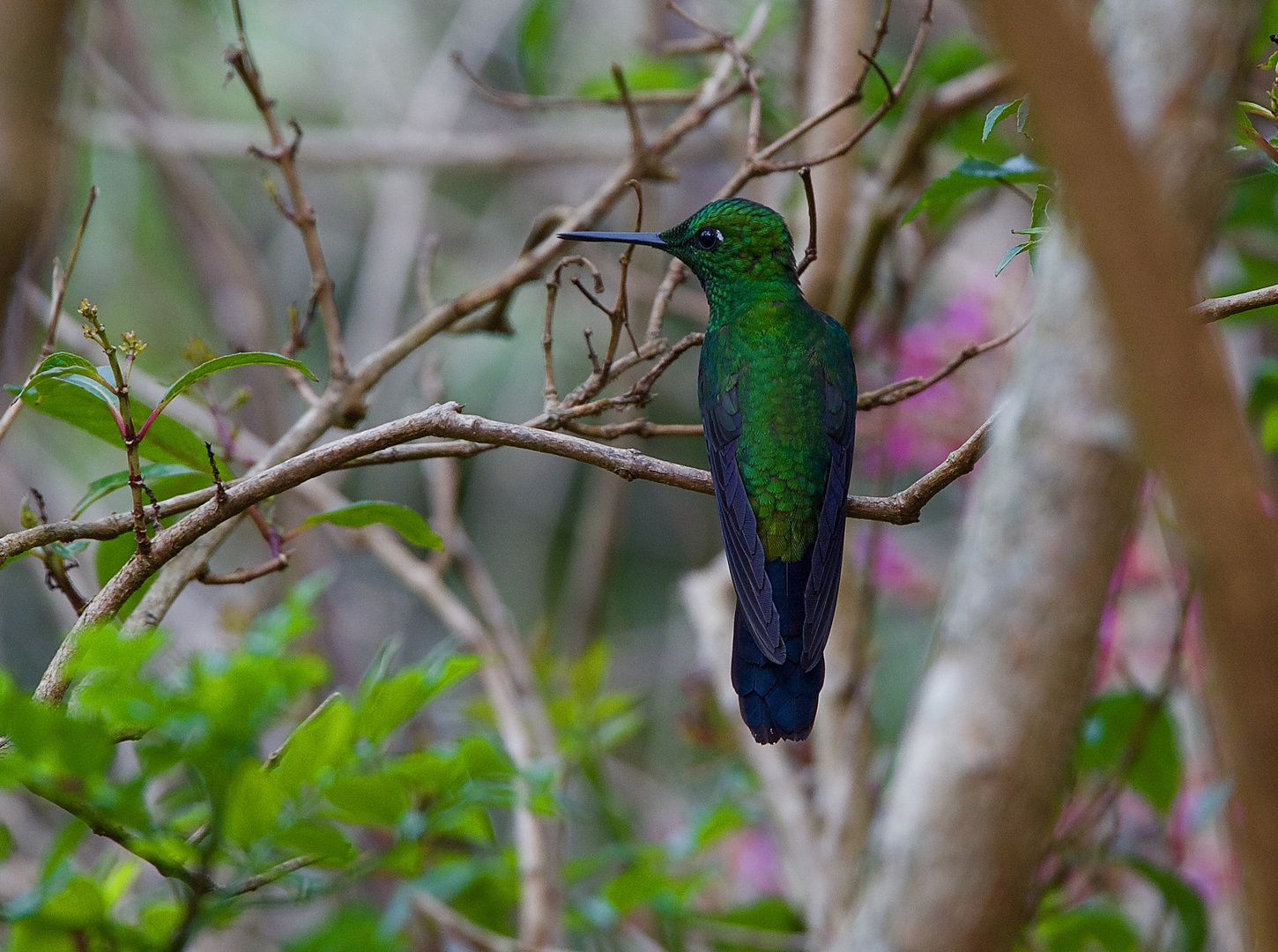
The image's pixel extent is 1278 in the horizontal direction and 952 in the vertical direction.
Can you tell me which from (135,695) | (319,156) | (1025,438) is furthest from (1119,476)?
(319,156)

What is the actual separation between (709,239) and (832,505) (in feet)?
2.32

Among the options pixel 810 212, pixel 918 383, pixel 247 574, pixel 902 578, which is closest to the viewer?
pixel 247 574

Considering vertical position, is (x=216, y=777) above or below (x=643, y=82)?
below

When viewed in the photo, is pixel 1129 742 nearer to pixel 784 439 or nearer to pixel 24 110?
pixel 784 439

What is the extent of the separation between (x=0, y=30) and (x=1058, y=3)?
2.08 feet

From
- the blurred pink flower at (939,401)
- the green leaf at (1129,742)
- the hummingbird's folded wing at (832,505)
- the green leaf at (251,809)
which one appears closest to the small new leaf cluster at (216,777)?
the green leaf at (251,809)

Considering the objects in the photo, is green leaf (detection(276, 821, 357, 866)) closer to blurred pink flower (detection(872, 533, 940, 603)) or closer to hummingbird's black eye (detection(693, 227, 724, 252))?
hummingbird's black eye (detection(693, 227, 724, 252))

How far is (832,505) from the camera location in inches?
75.3

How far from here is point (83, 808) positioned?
42.3 inches

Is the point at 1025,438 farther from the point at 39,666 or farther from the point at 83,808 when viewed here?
the point at 39,666

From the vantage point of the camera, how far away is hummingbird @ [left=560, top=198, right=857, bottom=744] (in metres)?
1.79

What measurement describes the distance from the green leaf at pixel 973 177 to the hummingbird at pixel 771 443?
377 millimetres

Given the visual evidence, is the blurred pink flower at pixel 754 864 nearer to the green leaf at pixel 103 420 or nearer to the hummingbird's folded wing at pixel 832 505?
the hummingbird's folded wing at pixel 832 505

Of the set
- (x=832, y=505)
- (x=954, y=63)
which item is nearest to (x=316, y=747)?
(x=832, y=505)
